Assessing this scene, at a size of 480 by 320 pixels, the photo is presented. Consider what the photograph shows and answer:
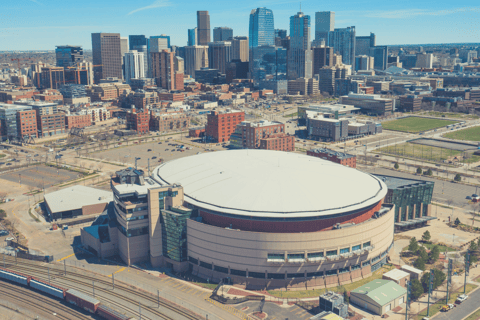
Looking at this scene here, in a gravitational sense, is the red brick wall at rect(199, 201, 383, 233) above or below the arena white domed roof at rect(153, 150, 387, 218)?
below

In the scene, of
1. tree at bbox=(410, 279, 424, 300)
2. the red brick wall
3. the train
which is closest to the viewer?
the train

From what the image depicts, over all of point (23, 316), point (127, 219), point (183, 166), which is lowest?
point (23, 316)

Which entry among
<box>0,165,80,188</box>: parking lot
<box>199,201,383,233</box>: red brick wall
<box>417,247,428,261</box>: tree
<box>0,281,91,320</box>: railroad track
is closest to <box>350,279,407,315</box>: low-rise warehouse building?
<box>199,201,383,233</box>: red brick wall

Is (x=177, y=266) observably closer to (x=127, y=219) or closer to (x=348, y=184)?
(x=127, y=219)

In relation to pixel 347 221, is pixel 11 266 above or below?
below

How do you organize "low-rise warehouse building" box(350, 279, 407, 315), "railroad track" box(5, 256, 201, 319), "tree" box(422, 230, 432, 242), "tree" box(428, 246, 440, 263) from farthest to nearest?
"tree" box(422, 230, 432, 242) < "tree" box(428, 246, 440, 263) < "railroad track" box(5, 256, 201, 319) < "low-rise warehouse building" box(350, 279, 407, 315)

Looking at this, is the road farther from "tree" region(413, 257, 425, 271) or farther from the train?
the train

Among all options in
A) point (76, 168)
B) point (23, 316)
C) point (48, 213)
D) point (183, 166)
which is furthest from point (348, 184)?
point (76, 168)
